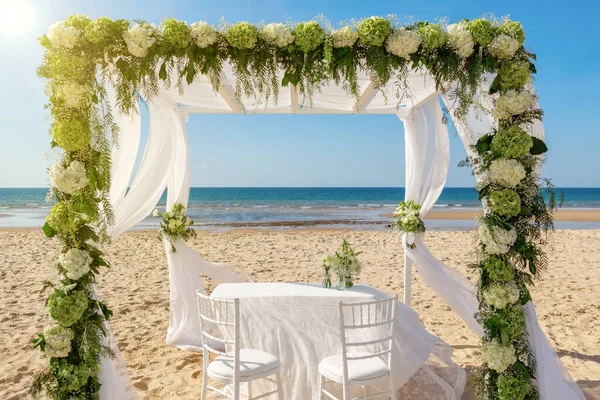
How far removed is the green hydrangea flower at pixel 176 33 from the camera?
10.3ft

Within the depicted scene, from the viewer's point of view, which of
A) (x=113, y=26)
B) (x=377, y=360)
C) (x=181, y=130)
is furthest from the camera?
(x=181, y=130)

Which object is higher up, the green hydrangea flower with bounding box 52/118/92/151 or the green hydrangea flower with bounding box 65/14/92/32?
the green hydrangea flower with bounding box 65/14/92/32

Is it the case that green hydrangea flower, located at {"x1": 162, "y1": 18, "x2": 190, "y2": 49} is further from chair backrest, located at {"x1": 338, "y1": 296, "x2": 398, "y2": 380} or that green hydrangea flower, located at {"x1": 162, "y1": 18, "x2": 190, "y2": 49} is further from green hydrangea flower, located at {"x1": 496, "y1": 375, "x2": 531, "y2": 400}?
green hydrangea flower, located at {"x1": 496, "y1": 375, "x2": 531, "y2": 400}

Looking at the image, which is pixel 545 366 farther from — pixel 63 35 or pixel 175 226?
pixel 63 35

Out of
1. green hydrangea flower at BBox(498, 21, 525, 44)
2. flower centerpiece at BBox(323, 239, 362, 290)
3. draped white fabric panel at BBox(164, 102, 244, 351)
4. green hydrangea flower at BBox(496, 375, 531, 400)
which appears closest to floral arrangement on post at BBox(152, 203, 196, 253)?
draped white fabric panel at BBox(164, 102, 244, 351)

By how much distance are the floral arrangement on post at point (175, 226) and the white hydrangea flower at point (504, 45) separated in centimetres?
350

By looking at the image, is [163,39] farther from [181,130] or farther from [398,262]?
[398,262]

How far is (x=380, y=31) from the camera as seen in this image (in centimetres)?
315

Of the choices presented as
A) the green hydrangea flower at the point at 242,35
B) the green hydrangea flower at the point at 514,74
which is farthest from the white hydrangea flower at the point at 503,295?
the green hydrangea flower at the point at 242,35

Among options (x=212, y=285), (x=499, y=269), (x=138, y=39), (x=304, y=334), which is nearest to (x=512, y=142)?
(x=499, y=269)

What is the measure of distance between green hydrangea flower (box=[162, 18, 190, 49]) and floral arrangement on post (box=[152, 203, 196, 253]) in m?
2.54

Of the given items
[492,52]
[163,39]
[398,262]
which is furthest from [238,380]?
[398,262]

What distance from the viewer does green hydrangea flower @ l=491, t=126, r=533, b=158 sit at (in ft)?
10.7

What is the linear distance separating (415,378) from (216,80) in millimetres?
3039
